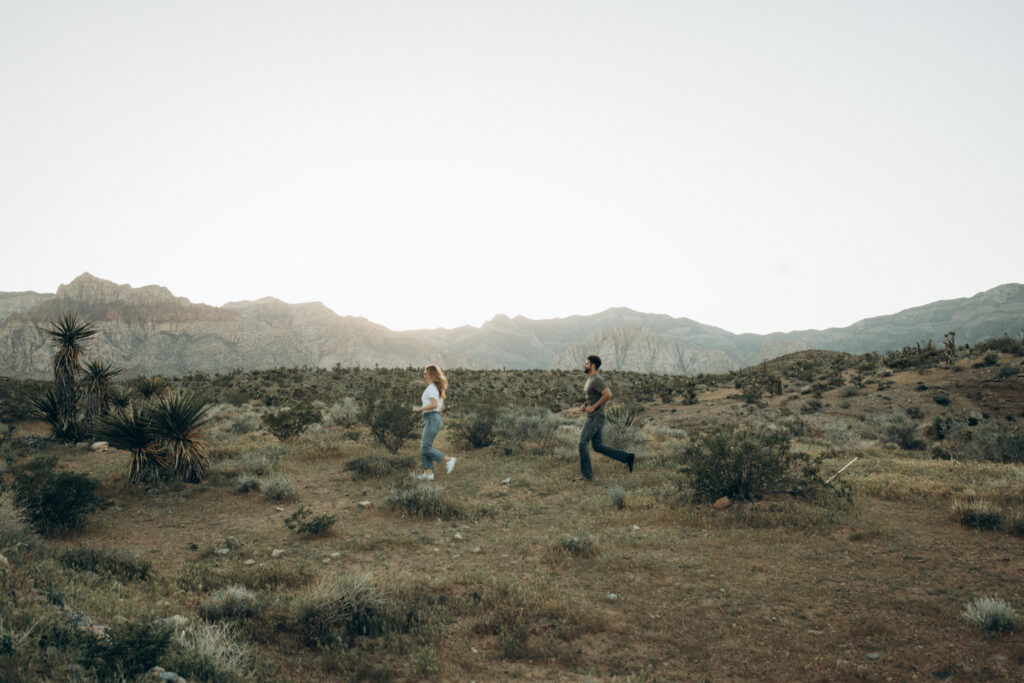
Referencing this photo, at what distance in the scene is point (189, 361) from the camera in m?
101

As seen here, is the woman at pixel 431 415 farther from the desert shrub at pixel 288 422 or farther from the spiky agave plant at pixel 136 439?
the desert shrub at pixel 288 422

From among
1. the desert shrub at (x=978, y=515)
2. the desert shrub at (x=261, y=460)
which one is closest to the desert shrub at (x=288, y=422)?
the desert shrub at (x=261, y=460)

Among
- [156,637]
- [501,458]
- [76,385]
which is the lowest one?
[501,458]

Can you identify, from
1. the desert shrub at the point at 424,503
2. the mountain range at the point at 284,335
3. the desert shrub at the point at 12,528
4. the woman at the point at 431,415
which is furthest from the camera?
the mountain range at the point at 284,335

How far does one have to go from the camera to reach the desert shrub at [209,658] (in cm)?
318

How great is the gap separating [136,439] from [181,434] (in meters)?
0.74

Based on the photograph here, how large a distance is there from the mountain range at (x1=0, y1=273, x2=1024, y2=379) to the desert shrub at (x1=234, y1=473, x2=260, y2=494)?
7093 cm

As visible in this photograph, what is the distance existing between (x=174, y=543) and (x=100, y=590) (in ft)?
9.31

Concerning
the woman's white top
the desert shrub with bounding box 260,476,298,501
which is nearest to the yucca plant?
the desert shrub with bounding box 260,476,298,501

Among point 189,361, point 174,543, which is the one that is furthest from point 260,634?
point 189,361

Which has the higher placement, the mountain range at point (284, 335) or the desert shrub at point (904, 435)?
the mountain range at point (284, 335)

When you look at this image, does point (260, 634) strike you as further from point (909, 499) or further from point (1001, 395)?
point (1001, 395)

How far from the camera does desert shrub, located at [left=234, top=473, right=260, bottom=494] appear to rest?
9.76m

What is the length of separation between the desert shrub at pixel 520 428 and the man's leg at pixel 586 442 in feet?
13.1
